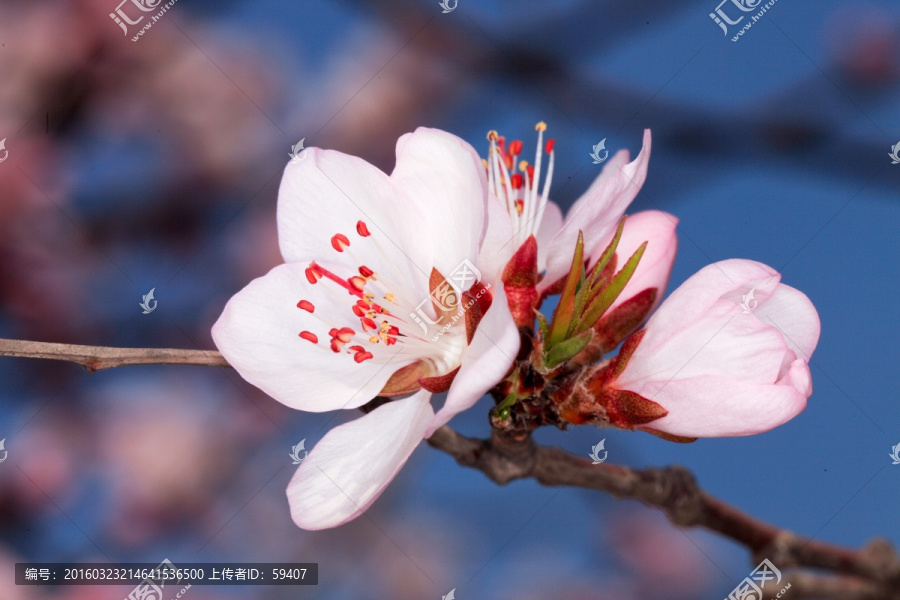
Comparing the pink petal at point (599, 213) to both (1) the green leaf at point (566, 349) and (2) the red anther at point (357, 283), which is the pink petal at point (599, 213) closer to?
(1) the green leaf at point (566, 349)

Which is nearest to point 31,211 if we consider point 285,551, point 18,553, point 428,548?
point 18,553

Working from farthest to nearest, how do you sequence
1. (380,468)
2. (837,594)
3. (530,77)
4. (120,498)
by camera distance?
(120,498) < (530,77) < (837,594) < (380,468)

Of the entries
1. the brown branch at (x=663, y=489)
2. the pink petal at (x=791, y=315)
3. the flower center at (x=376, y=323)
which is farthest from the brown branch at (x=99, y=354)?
the pink petal at (x=791, y=315)

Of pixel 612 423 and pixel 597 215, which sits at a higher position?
pixel 597 215

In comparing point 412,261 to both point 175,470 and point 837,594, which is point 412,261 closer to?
point 837,594

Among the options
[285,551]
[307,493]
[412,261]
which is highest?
[412,261]
